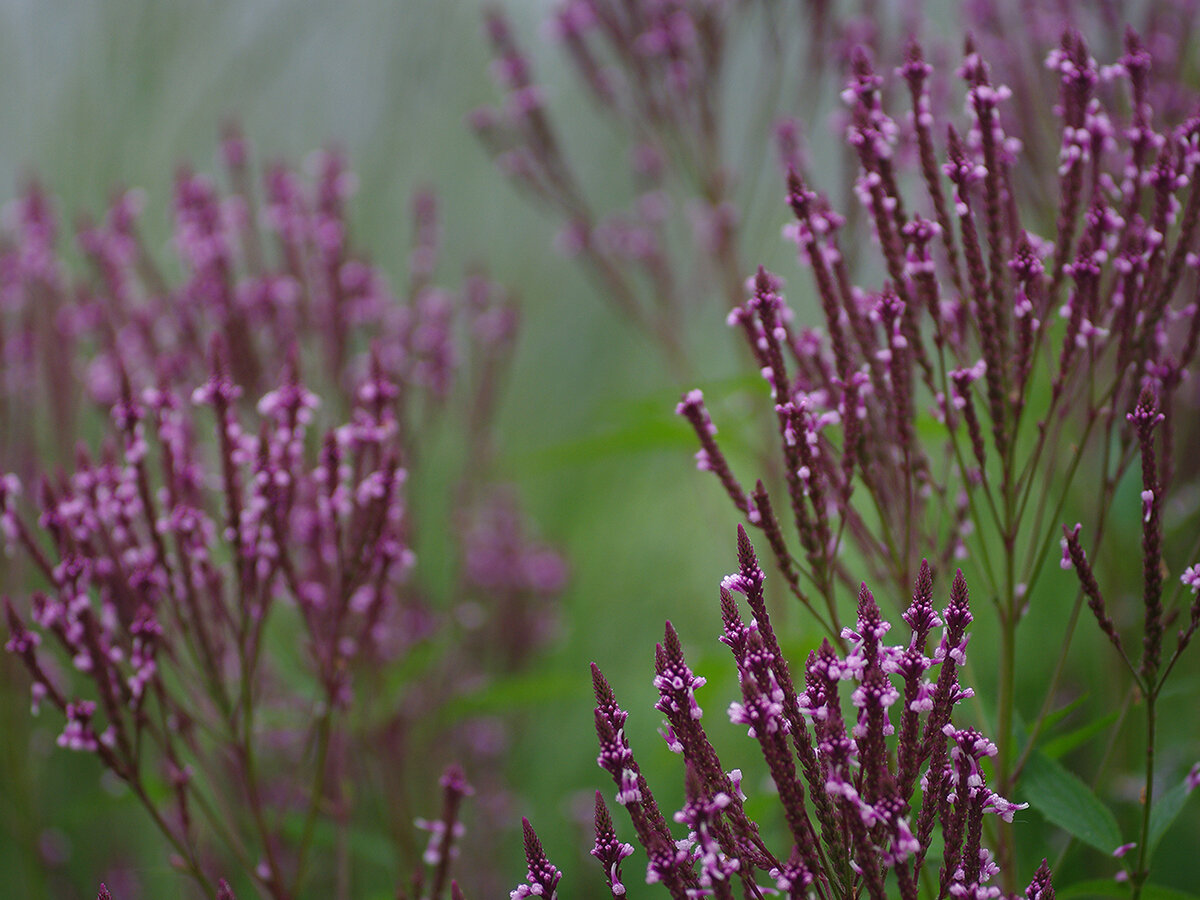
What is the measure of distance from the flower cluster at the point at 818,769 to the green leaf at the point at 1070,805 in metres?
0.23

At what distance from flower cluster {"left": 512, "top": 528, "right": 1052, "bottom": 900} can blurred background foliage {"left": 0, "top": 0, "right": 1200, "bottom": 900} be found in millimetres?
786

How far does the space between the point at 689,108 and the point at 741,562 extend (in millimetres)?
1991

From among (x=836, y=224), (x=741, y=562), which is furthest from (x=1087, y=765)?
(x=741, y=562)

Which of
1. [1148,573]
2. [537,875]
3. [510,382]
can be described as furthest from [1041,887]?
[510,382]

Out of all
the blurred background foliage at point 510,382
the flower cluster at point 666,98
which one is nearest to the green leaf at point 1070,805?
the blurred background foliage at point 510,382

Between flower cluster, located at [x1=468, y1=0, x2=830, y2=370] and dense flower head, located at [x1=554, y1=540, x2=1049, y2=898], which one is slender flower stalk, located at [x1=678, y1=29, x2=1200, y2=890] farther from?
flower cluster, located at [x1=468, y1=0, x2=830, y2=370]

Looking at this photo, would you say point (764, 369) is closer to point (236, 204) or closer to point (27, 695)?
point (236, 204)

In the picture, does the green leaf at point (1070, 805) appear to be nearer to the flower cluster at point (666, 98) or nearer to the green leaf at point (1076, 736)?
the green leaf at point (1076, 736)

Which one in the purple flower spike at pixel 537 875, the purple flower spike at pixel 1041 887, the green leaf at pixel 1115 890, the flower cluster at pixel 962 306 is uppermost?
the flower cluster at pixel 962 306

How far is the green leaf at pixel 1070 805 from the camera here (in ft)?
4.04

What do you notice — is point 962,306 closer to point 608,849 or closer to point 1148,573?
point 1148,573

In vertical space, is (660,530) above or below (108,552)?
above

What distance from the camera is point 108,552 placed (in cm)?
175

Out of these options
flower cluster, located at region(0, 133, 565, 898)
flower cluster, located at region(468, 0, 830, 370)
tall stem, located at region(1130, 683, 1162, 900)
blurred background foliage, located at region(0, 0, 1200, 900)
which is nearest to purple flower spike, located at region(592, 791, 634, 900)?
flower cluster, located at region(0, 133, 565, 898)
